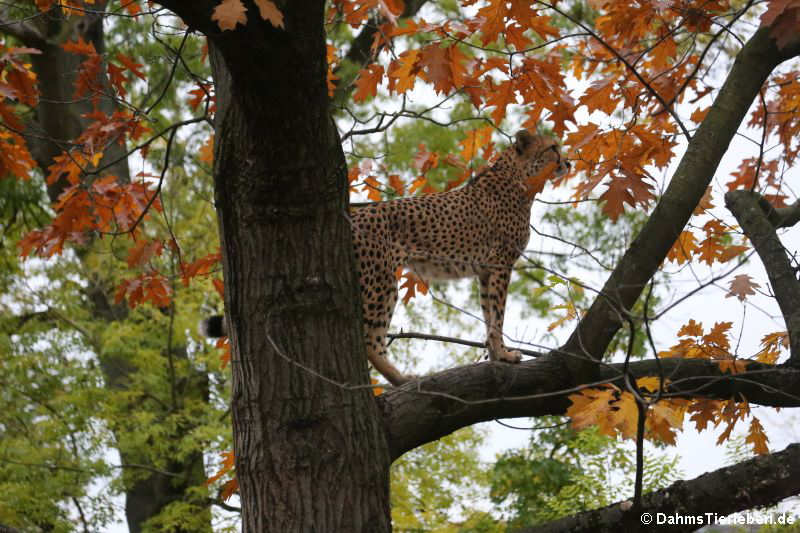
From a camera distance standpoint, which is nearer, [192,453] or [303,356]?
[303,356]

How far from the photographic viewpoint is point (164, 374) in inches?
358

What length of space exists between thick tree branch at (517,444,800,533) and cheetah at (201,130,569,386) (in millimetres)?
994

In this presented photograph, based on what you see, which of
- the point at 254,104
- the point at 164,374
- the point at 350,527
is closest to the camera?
the point at 254,104

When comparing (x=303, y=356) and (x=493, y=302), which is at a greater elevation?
(x=493, y=302)

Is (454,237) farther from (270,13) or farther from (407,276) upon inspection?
(270,13)

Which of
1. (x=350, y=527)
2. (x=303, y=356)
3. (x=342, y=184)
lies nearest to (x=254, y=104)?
(x=342, y=184)

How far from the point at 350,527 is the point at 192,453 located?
20.6 feet

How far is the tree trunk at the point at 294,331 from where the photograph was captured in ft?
10.4

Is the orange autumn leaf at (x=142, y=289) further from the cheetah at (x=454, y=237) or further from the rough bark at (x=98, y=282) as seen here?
the rough bark at (x=98, y=282)

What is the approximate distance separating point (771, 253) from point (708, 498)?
1.51 m

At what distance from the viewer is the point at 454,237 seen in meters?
5.14

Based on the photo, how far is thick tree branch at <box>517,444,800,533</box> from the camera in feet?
11.6

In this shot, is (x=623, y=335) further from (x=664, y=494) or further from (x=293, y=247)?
(x=293, y=247)

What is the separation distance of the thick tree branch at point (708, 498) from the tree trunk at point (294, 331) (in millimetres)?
881
